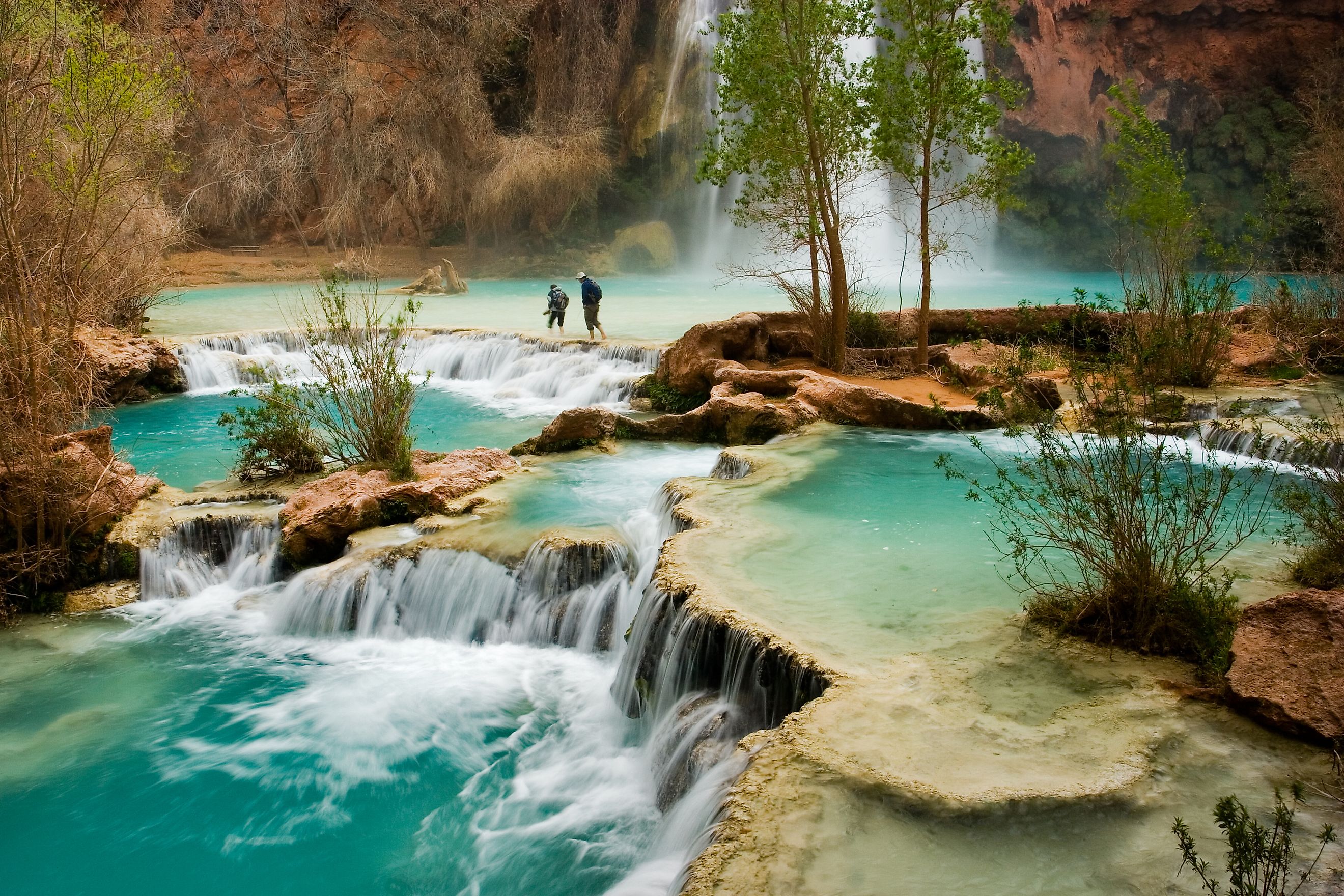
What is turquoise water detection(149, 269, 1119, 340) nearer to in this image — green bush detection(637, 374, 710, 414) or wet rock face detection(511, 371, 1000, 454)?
green bush detection(637, 374, 710, 414)

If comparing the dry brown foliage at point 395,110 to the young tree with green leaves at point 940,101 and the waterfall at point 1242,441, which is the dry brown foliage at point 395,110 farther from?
the waterfall at point 1242,441

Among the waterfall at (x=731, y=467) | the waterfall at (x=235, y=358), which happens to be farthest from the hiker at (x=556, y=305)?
the waterfall at (x=731, y=467)

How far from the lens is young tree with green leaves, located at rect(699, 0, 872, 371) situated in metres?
12.4

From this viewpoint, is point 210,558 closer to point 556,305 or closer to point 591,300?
point 591,300

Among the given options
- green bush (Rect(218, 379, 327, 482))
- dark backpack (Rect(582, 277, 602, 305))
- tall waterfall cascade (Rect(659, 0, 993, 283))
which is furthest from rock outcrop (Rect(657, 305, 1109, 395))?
tall waterfall cascade (Rect(659, 0, 993, 283))

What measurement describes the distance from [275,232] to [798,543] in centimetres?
3222

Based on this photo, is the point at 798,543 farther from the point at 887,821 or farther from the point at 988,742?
the point at 887,821

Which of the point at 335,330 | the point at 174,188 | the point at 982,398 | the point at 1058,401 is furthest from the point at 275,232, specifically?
the point at 982,398

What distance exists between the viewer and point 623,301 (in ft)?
82.5

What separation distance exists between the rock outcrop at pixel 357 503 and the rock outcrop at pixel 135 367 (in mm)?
8033

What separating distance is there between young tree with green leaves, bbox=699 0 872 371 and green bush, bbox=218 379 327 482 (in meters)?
5.91

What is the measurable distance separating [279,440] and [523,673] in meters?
4.32

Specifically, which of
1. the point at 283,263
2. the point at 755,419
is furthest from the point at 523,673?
the point at 283,263

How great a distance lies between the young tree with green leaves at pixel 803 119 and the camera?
12422 mm
